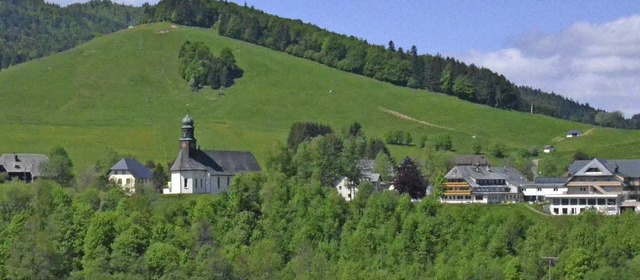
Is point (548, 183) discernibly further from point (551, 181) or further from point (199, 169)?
point (199, 169)

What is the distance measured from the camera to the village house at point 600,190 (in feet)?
394

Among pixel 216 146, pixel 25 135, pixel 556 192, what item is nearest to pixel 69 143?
pixel 25 135

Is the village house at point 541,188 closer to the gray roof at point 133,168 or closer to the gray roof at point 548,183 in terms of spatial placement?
the gray roof at point 548,183

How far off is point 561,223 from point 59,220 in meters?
42.1

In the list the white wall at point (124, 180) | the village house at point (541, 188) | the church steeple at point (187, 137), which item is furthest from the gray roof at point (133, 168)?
the village house at point (541, 188)

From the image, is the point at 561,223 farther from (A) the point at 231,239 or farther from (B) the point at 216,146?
(B) the point at 216,146

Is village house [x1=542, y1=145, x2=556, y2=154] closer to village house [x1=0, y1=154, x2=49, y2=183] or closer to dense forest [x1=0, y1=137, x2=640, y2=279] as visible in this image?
dense forest [x1=0, y1=137, x2=640, y2=279]

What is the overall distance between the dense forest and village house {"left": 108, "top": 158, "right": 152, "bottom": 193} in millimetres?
20240

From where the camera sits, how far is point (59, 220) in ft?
340

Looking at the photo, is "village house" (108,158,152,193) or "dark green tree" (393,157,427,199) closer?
"dark green tree" (393,157,427,199)

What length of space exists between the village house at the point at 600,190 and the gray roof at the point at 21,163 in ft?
199

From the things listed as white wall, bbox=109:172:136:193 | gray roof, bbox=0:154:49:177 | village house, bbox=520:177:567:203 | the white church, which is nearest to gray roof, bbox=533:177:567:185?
village house, bbox=520:177:567:203

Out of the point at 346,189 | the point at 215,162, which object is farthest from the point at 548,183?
the point at 215,162

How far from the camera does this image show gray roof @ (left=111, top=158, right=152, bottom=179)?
14188 centimetres
